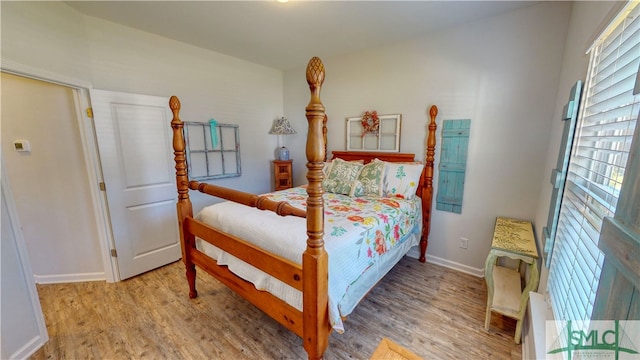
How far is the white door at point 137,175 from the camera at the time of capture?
2211mm

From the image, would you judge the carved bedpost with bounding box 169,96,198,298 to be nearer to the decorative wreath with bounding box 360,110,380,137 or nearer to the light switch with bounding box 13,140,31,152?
the light switch with bounding box 13,140,31,152

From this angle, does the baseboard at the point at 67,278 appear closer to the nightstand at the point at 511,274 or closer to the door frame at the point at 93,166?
the door frame at the point at 93,166

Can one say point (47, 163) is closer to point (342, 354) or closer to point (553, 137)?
point (342, 354)

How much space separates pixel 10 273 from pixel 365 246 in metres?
2.29

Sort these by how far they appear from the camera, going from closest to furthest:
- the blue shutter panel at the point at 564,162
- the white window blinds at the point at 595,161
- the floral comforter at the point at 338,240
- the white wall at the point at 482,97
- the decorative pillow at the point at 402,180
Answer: the white window blinds at the point at 595,161
the blue shutter panel at the point at 564,162
the floral comforter at the point at 338,240
the white wall at the point at 482,97
the decorative pillow at the point at 402,180

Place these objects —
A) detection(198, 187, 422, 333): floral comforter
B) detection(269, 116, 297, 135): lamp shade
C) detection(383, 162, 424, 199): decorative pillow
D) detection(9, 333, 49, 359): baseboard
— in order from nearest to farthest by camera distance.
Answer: detection(198, 187, 422, 333): floral comforter, detection(9, 333, 49, 359): baseboard, detection(383, 162, 424, 199): decorative pillow, detection(269, 116, 297, 135): lamp shade

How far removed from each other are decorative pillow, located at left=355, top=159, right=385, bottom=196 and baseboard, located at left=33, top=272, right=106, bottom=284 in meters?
2.79

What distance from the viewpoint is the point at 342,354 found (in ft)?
5.16

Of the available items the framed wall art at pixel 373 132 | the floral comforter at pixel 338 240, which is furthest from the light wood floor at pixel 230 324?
the framed wall art at pixel 373 132

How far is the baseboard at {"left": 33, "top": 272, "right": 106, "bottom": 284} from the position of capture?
2.33 meters

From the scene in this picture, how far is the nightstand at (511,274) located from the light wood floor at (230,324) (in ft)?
0.71

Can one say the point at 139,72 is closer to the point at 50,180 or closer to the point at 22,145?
the point at 22,145

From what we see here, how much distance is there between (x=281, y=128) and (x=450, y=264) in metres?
2.84

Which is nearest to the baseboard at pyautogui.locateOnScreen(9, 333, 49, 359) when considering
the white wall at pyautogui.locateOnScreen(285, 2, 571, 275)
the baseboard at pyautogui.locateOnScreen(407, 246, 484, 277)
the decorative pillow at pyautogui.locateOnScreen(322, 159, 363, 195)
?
the decorative pillow at pyautogui.locateOnScreen(322, 159, 363, 195)
